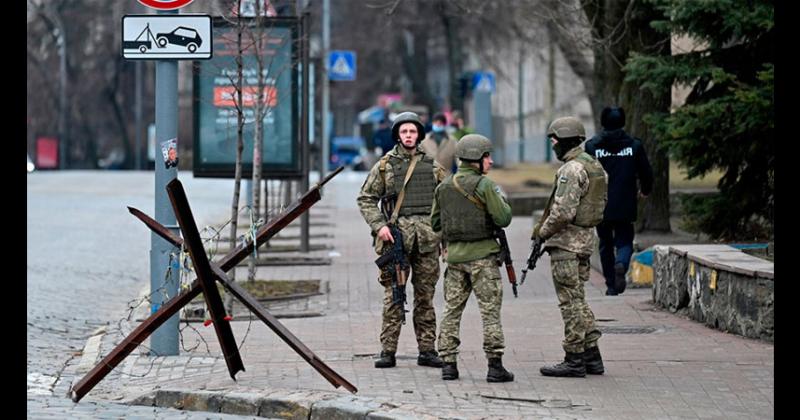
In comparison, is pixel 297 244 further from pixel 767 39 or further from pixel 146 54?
pixel 146 54

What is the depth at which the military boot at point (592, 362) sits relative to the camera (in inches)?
393

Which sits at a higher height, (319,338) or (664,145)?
(664,145)

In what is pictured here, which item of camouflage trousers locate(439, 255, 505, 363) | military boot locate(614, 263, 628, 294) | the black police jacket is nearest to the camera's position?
camouflage trousers locate(439, 255, 505, 363)

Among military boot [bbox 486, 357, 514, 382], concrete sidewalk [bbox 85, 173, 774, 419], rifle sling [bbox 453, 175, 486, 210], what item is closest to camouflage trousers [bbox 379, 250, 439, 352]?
concrete sidewalk [bbox 85, 173, 774, 419]

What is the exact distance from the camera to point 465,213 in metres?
9.81

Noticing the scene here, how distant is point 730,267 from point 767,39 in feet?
16.0

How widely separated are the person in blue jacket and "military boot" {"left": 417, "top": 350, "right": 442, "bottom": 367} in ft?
14.4

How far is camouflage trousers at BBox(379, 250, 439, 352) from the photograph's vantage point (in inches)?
408

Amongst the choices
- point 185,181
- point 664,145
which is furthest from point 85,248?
point 185,181

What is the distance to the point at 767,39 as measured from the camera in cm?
1600

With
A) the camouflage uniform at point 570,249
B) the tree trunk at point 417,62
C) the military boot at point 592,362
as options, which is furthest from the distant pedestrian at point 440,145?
the tree trunk at point 417,62

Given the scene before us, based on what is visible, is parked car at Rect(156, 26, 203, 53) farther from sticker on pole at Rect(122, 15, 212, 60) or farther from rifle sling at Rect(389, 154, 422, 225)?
rifle sling at Rect(389, 154, 422, 225)

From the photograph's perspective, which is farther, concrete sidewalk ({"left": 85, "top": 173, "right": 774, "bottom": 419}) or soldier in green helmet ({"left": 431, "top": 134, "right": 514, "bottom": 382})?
soldier in green helmet ({"left": 431, "top": 134, "right": 514, "bottom": 382})

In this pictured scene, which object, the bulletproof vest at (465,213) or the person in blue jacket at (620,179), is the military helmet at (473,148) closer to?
the bulletproof vest at (465,213)
